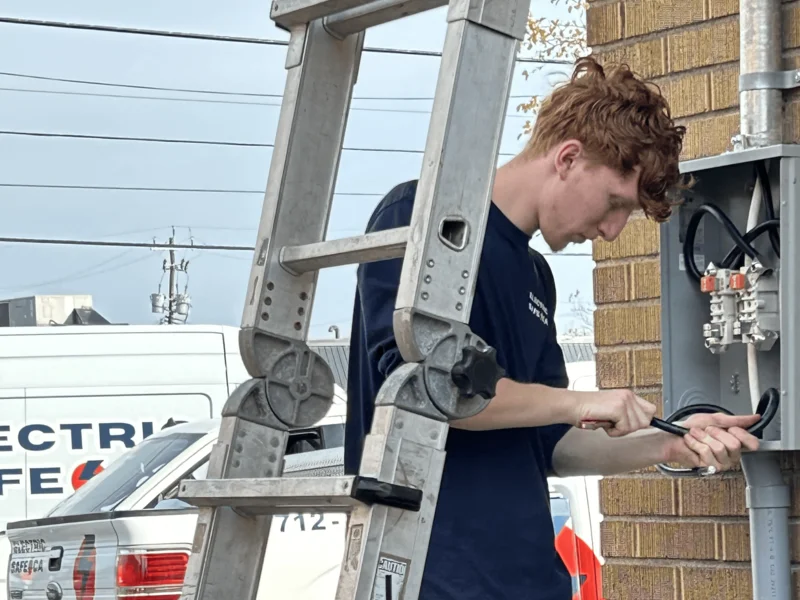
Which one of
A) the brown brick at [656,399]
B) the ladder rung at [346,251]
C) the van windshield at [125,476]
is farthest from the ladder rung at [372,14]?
the van windshield at [125,476]

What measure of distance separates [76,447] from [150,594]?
172 inches

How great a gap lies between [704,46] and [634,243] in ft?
1.74

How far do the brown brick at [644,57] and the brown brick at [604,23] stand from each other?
1.6 inches

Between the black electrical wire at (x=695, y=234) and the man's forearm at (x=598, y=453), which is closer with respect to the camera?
the man's forearm at (x=598, y=453)

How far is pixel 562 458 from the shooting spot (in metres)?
3.15

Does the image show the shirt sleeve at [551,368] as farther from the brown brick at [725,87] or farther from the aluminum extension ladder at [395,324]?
the brown brick at [725,87]

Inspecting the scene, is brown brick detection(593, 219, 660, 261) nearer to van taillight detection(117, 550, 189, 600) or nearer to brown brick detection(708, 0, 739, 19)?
brown brick detection(708, 0, 739, 19)

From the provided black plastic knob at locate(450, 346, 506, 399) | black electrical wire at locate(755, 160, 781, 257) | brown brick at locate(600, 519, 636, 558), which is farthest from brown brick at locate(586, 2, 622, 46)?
black plastic knob at locate(450, 346, 506, 399)

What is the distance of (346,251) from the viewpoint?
2414 millimetres

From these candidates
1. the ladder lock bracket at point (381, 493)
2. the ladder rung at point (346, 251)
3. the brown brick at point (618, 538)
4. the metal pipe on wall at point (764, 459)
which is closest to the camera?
the ladder lock bracket at point (381, 493)

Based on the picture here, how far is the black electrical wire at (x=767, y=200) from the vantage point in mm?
3225

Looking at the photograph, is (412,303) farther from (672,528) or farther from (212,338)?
(212,338)

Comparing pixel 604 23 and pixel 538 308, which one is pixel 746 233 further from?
pixel 604 23

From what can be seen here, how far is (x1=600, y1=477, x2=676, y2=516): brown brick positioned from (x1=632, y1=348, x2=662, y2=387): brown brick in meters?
0.25
